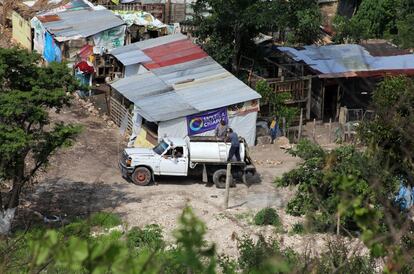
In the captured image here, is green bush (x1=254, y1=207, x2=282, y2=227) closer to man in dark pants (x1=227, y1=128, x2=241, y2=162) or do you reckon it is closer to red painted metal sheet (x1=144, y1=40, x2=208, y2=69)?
man in dark pants (x1=227, y1=128, x2=241, y2=162)

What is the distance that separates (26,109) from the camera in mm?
15695

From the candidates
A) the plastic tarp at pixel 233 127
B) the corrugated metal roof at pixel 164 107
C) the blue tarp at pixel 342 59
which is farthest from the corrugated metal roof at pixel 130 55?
the blue tarp at pixel 342 59

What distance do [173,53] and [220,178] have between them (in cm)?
791

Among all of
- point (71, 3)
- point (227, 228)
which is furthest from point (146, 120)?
point (71, 3)

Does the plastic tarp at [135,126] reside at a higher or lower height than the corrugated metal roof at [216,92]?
lower

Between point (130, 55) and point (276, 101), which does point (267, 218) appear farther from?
point (130, 55)

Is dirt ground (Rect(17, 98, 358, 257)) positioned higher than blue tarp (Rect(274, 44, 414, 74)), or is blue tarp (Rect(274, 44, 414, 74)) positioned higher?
blue tarp (Rect(274, 44, 414, 74))

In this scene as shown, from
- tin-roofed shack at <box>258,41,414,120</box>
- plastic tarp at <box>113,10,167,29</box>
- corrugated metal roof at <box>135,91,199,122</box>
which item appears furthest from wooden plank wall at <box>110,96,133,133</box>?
tin-roofed shack at <box>258,41,414,120</box>

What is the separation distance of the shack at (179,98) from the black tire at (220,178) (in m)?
2.79

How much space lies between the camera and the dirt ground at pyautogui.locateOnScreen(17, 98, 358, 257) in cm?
1752

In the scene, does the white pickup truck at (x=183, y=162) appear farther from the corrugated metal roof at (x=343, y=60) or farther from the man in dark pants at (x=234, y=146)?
the corrugated metal roof at (x=343, y=60)

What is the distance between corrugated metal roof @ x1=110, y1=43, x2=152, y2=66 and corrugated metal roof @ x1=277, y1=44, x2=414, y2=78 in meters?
5.36

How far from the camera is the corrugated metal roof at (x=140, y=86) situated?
23562mm

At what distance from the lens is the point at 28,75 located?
16.5 metres
